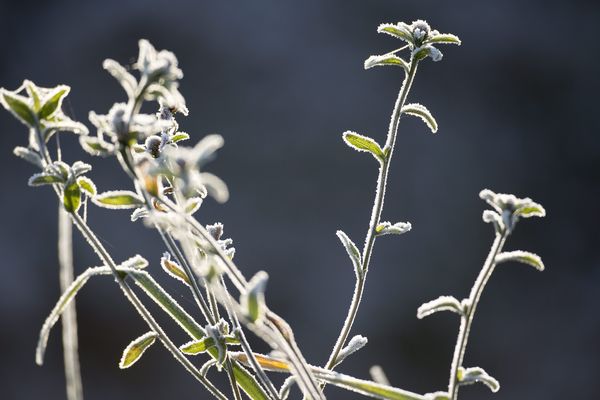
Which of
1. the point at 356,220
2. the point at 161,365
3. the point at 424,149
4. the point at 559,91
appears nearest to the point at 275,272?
the point at 356,220

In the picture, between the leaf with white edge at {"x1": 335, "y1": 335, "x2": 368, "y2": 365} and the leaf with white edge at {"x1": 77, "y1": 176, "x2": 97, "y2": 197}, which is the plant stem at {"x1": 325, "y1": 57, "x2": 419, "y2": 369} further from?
the leaf with white edge at {"x1": 77, "y1": 176, "x2": 97, "y2": 197}

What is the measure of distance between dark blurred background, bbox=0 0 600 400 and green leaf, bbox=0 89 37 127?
1.33m

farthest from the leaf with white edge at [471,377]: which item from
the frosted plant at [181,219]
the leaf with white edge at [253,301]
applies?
the leaf with white edge at [253,301]

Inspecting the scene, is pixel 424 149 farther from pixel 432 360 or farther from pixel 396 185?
pixel 432 360

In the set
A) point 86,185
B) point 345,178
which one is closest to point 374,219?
point 86,185

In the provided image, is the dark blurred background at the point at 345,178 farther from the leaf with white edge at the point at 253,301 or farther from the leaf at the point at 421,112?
the leaf with white edge at the point at 253,301

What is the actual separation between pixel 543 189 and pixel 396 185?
42cm

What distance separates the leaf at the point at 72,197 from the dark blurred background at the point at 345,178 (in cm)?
131

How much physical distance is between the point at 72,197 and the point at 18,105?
48 mm

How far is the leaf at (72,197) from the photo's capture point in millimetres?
312

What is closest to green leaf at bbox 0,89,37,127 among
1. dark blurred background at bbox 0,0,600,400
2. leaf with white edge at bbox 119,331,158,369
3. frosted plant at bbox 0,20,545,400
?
frosted plant at bbox 0,20,545,400

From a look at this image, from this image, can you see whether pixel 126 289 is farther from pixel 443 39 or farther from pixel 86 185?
pixel 443 39

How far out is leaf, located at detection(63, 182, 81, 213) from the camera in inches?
12.3

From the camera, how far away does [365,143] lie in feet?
1.36
